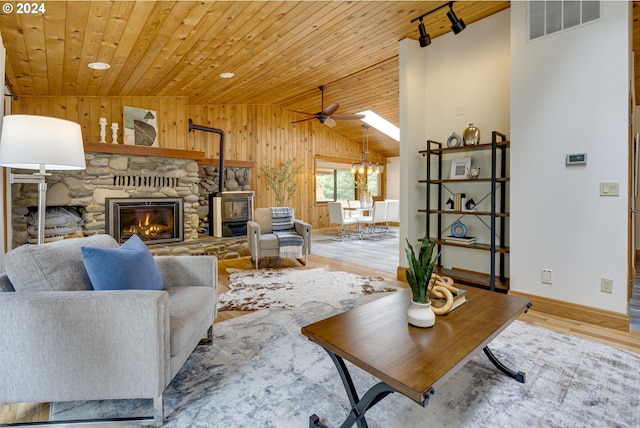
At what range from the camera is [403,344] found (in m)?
1.39

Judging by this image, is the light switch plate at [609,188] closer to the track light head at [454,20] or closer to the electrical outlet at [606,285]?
the electrical outlet at [606,285]

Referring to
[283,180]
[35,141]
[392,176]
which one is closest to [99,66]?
[35,141]

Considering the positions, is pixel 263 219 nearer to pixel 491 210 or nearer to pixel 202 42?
pixel 202 42

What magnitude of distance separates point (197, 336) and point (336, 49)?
3.69m

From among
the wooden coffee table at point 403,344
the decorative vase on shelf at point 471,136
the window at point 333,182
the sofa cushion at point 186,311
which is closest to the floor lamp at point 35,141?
the sofa cushion at point 186,311

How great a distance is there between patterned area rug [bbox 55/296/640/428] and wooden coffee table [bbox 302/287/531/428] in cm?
16

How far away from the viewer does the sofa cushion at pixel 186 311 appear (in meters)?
1.60

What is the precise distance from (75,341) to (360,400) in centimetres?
123

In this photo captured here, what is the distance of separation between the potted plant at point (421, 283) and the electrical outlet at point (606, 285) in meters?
2.01

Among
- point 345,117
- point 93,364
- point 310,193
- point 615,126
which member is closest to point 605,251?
point 615,126

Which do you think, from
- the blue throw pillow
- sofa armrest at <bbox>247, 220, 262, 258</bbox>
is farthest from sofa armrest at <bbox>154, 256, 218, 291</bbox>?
sofa armrest at <bbox>247, 220, 262, 258</bbox>

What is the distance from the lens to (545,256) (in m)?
2.93

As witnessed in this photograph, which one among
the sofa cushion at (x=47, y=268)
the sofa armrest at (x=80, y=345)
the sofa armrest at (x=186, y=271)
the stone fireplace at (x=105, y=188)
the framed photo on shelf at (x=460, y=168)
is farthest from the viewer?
the stone fireplace at (x=105, y=188)

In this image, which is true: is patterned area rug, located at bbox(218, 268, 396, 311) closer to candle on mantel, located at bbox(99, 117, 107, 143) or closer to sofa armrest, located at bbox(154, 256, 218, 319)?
sofa armrest, located at bbox(154, 256, 218, 319)
